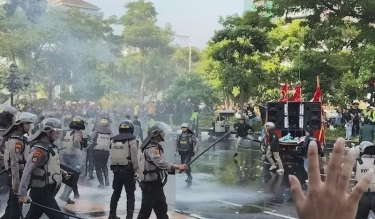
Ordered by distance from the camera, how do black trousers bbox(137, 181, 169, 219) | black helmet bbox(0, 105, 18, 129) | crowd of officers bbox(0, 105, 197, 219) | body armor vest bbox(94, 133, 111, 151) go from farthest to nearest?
body armor vest bbox(94, 133, 111, 151), black helmet bbox(0, 105, 18, 129), black trousers bbox(137, 181, 169, 219), crowd of officers bbox(0, 105, 197, 219)

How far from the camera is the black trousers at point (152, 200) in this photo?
7.09 metres

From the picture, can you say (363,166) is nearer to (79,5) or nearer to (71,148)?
(71,148)

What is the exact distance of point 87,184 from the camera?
12.5 meters

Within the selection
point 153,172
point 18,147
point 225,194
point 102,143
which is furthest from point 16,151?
point 225,194

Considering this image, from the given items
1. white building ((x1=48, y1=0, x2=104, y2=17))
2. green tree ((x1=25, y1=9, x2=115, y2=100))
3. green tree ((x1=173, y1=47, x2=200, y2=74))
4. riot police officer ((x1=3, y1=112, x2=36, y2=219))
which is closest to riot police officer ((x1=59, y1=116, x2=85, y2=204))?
riot police officer ((x1=3, y1=112, x2=36, y2=219))

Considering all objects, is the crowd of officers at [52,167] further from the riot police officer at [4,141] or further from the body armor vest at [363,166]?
the body armor vest at [363,166]

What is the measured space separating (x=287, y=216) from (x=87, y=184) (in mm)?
4808

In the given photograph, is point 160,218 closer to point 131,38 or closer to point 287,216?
point 287,216

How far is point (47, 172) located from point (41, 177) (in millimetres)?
80

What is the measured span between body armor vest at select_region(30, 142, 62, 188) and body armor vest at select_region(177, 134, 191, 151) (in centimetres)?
673

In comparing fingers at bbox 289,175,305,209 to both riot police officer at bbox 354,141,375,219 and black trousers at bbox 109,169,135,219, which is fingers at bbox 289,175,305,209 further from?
black trousers at bbox 109,169,135,219

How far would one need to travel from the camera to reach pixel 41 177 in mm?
6234

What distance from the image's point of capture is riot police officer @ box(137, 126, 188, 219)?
709cm

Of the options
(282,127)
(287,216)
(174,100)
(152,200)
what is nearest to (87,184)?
(287,216)
